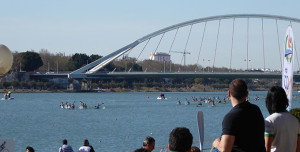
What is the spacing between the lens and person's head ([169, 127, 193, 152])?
→ 492 centimetres

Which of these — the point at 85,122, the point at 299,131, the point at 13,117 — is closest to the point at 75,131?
the point at 85,122

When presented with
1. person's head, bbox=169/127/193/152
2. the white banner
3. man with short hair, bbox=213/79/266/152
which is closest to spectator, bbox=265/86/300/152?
man with short hair, bbox=213/79/266/152

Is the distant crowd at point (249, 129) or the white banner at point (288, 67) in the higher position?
the white banner at point (288, 67)

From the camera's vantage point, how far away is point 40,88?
130625mm

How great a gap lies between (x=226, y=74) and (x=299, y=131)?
7887cm

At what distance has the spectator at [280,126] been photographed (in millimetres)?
6188

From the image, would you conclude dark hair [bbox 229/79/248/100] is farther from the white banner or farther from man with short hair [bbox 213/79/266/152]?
the white banner

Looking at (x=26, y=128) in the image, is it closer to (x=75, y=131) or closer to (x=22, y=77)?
(x=75, y=131)

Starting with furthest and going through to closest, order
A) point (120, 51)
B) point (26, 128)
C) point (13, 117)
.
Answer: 1. point (120, 51)
2. point (13, 117)
3. point (26, 128)

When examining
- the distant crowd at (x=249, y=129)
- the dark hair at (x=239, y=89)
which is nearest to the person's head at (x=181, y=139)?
the distant crowd at (x=249, y=129)

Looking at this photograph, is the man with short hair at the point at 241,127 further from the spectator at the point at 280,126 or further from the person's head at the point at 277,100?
the person's head at the point at 277,100

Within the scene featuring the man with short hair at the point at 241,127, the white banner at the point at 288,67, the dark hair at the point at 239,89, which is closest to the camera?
the man with short hair at the point at 241,127

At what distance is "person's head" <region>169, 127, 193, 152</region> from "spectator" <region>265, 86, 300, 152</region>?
1.43m

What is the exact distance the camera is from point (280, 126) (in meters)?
6.19
